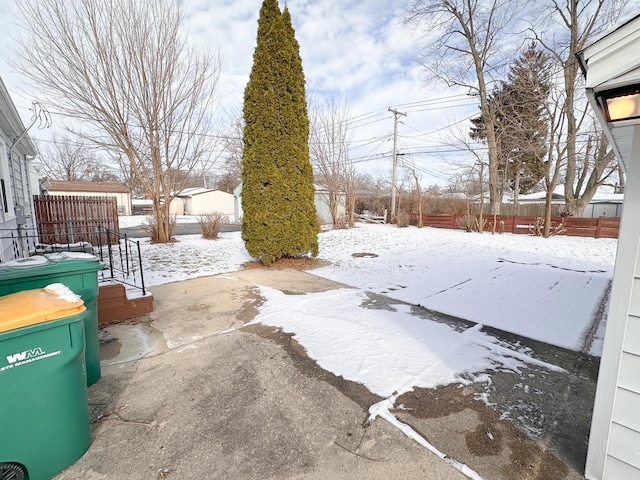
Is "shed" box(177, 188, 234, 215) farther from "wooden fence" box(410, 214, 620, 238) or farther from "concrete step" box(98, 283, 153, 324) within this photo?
"concrete step" box(98, 283, 153, 324)

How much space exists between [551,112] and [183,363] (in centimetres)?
1575

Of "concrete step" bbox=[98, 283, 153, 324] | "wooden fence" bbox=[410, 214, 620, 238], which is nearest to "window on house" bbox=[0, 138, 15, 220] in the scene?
"concrete step" bbox=[98, 283, 153, 324]

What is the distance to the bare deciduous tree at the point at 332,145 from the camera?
1440cm

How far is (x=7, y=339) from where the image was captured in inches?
55.4

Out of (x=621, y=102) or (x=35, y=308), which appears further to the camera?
(x=35, y=308)

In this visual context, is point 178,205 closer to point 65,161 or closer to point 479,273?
point 65,161

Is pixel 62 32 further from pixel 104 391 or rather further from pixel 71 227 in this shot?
pixel 104 391

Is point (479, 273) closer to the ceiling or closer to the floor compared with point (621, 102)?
closer to the floor

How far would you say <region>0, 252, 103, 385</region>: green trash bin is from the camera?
2174 millimetres

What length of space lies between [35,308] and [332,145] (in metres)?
14.6

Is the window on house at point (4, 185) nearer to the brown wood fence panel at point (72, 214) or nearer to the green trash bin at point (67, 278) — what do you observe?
the green trash bin at point (67, 278)

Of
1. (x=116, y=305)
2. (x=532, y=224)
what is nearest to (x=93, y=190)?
(x=116, y=305)

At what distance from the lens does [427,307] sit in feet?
14.2

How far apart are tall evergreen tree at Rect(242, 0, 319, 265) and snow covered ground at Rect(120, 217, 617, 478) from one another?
3.97 ft
